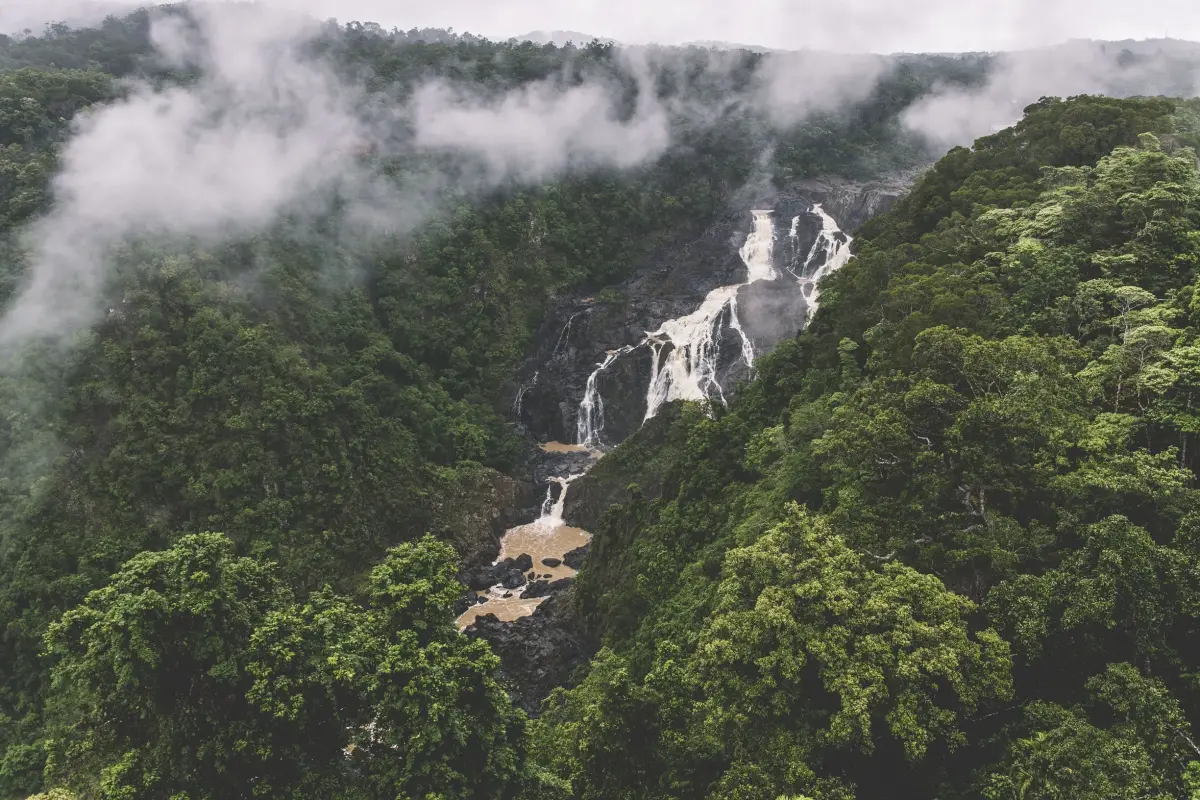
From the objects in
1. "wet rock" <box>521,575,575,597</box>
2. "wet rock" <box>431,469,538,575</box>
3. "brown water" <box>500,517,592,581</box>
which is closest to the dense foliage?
"wet rock" <box>521,575,575,597</box>

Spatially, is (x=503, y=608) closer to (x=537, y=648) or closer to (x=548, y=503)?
(x=537, y=648)

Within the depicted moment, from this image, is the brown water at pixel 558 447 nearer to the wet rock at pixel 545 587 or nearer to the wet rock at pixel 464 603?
the wet rock at pixel 545 587

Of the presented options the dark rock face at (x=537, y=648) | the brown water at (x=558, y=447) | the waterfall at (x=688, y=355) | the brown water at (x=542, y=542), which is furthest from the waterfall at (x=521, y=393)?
the dark rock face at (x=537, y=648)

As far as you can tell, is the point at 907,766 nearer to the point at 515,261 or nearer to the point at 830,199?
the point at 515,261

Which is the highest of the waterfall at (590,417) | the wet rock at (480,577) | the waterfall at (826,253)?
the waterfall at (826,253)

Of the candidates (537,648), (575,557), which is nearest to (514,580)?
(575,557)

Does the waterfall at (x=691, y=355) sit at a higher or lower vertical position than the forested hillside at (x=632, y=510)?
lower
